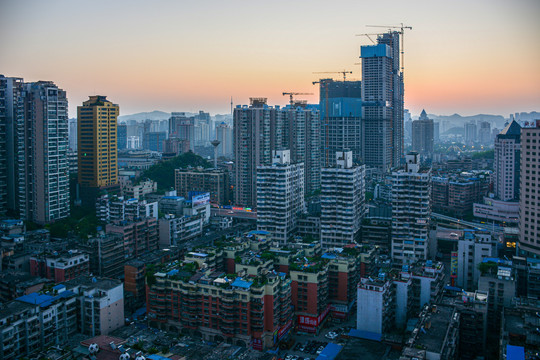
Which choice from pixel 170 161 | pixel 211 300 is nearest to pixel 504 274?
pixel 211 300

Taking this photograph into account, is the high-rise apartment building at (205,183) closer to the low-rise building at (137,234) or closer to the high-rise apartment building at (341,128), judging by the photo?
the low-rise building at (137,234)

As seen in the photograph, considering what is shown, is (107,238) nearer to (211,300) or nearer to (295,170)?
(211,300)

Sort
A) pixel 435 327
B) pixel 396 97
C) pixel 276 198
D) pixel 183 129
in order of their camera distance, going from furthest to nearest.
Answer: pixel 183 129, pixel 396 97, pixel 276 198, pixel 435 327

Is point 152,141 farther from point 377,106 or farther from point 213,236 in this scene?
point 213,236

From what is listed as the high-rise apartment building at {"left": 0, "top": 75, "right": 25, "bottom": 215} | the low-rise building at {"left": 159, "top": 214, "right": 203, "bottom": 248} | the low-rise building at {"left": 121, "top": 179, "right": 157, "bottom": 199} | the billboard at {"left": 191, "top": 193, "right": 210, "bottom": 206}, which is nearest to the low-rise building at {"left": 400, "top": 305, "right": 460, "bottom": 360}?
the low-rise building at {"left": 159, "top": 214, "right": 203, "bottom": 248}

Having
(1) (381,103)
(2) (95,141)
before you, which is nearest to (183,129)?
(1) (381,103)

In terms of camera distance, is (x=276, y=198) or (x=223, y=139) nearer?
(x=276, y=198)

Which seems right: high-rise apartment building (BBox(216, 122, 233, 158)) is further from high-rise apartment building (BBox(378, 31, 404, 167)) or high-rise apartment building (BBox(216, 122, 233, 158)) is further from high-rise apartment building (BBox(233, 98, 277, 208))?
high-rise apartment building (BBox(233, 98, 277, 208))
